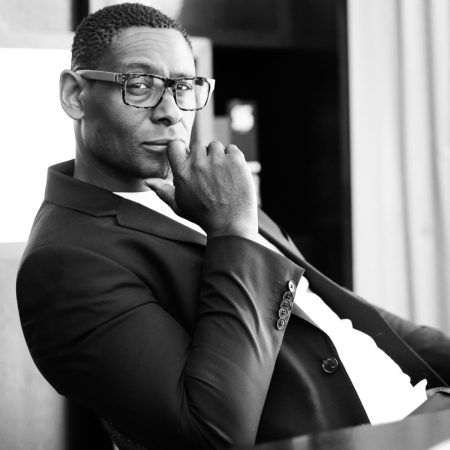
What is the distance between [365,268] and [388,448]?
2.09m

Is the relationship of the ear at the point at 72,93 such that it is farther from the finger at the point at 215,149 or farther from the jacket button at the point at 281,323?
the jacket button at the point at 281,323

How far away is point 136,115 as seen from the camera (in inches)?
54.2

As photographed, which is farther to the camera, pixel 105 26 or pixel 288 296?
pixel 105 26

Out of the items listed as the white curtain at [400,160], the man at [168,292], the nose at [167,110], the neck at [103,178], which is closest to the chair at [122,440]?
the man at [168,292]

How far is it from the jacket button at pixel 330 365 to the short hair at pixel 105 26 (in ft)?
2.36

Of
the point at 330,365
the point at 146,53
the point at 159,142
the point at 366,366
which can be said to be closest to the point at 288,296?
the point at 330,365

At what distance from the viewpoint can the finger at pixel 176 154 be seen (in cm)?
132

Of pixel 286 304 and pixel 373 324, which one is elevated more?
pixel 286 304

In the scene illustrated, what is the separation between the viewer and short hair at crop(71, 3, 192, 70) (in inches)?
55.6

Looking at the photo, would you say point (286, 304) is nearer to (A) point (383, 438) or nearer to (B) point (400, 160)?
(A) point (383, 438)

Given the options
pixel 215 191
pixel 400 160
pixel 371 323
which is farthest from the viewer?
pixel 400 160

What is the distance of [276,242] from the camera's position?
5.40 ft

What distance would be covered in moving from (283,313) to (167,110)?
1.47 ft

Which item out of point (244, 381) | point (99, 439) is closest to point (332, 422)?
point (244, 381)
